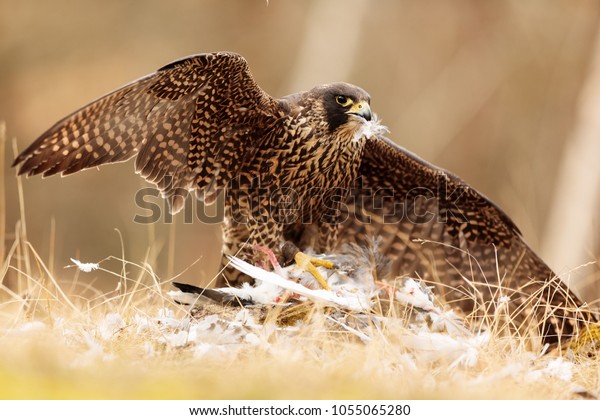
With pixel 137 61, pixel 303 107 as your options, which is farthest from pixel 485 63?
pixel 303 107

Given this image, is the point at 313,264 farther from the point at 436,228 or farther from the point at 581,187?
the point at 581,187

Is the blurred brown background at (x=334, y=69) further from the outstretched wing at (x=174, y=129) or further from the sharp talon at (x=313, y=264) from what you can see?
the sharp talon at (x=313, y=264)

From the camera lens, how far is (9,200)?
10.8 meters

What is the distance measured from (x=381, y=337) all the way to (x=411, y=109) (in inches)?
378

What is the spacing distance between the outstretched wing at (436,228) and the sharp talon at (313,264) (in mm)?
751

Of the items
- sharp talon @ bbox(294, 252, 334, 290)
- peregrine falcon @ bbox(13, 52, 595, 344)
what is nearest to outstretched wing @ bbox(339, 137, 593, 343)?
peregrine falcon @ bbox(13, 52, 595, 344)

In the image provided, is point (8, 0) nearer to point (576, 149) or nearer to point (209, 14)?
point (209, 14)

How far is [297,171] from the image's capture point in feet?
13.7

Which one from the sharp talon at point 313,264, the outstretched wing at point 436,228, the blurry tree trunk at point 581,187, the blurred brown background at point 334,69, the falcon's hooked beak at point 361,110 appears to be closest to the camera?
the sharp talon at point 313,264

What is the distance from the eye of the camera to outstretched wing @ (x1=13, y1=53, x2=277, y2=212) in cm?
372

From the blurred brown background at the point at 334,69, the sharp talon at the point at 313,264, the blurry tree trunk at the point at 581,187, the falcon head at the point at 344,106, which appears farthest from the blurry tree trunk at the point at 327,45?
the sharp talon at the point at 313,264

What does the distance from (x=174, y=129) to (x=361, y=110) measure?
3.48 ft

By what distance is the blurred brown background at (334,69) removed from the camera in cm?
1086

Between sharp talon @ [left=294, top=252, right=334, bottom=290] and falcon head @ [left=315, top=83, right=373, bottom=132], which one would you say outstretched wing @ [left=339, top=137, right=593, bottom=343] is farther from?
sharp talon @ [left=294, top=252, right=334, bottom=290]
